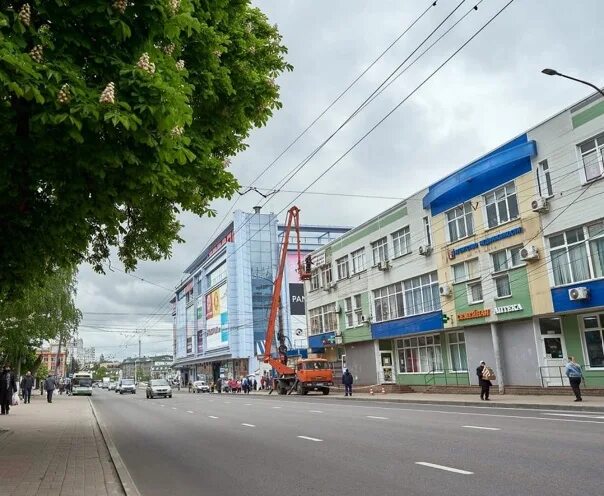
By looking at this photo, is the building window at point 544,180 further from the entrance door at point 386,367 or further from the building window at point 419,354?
the entrance door at point 386,367

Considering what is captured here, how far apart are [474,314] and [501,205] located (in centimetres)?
546

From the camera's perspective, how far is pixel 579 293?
23312 millimetres

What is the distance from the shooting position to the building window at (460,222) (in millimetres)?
30812

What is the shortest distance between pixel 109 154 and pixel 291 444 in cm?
766

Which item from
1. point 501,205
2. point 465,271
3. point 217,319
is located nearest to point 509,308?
point 465,271

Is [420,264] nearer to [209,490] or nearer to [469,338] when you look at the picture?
[469,338]

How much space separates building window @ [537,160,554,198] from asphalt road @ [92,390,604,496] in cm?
1132

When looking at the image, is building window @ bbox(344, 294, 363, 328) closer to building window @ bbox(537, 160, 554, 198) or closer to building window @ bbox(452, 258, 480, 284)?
building window @ bbox(452, 258, 480, 284)

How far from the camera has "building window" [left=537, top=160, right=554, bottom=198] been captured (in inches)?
1001

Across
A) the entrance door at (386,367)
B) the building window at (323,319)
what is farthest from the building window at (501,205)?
the building window at (323,319)

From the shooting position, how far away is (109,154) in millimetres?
6875

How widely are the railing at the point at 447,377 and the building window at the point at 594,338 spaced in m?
7.86

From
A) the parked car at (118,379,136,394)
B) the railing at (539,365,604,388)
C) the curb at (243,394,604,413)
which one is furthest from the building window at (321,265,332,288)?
the parked car at (118,379,136,394)

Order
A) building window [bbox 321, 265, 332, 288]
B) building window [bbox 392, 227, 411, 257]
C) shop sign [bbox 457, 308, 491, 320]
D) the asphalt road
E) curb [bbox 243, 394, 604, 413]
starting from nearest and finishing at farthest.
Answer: the asphalt road
curb [bbox 243, 394, 604, 413]
shop sign [bbox 457, 308, 491, 320]
building window [bbox 392, 227, 411, 257]
building window [bbox 321, 265, 332, 288]
